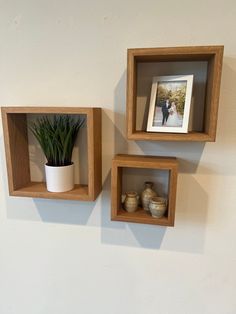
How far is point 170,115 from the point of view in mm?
841

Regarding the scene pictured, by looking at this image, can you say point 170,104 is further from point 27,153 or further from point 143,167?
point 27,153

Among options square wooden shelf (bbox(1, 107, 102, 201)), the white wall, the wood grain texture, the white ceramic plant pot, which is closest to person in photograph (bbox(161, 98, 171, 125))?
the white wall

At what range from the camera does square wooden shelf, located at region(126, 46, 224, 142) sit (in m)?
0.74

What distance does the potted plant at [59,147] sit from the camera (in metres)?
0.92

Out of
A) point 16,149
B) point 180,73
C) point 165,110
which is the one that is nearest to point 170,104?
point 165,110

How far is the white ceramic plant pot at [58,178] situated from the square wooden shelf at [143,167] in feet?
0.64

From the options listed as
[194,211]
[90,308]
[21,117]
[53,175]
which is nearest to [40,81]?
[21,117]

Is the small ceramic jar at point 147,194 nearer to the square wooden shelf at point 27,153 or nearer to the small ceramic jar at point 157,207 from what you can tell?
the small ceramic jar at point 157,207

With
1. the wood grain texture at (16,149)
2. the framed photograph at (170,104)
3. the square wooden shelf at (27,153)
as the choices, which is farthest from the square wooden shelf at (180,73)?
the wood grain texture at (16,149)

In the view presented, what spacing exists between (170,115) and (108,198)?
1.44ft

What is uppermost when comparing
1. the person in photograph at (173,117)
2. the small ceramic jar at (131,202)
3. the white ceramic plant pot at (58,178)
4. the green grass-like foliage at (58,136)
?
the person in photograph at (173,117)

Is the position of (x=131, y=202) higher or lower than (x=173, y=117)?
lower

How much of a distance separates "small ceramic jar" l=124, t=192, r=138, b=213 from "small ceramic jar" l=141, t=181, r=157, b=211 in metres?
0.03

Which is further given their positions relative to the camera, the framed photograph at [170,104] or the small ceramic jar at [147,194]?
the small ceramic jar at [147,194]
